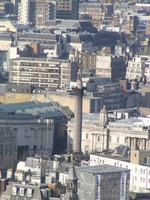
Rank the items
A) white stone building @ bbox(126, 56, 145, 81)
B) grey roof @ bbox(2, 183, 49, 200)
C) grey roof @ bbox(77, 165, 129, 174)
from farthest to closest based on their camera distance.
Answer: white stone building @ bbox(126, 56, 145, 81) < grey roof @ bbox(77, 165, 129, 174) < grey roof @ bbox(2, 183, 49, 200)

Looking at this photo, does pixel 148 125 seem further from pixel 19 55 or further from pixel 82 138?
pixel 19 55

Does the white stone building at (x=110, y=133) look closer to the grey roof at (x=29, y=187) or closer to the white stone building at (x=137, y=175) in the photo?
the white stone building at (x=137, y=175)

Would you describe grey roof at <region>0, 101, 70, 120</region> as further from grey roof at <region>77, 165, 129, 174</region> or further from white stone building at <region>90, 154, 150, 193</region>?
grey roof at <region>77, 165, 129, 174</region>

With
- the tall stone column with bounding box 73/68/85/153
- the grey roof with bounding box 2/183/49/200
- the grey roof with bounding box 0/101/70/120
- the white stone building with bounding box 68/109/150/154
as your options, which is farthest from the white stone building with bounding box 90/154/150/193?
the grey roof with bounding box 0/101/70/120

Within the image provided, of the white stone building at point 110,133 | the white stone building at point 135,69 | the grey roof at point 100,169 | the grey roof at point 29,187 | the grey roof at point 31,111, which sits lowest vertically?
the white stone building at point 135,69

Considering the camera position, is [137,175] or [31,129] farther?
[31,129]

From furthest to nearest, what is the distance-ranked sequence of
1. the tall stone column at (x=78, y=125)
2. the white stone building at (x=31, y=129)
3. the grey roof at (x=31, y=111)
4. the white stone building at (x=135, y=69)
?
the white stone building at (x=135, y=69), the grey roof at (x=31, y=111), the tall stone column at (x=78, y=125), the white stone building at (x=31, y=129)

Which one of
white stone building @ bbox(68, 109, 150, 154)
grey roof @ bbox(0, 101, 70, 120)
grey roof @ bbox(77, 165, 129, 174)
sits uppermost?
grey roof @ bbox(77, 165, 129, 174)

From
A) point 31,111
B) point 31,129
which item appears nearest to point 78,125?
point 31,129

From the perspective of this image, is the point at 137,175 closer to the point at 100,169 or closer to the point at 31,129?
the point at 100,169

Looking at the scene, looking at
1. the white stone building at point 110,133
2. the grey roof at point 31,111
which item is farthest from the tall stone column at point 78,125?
the grey roof at point 31,111
